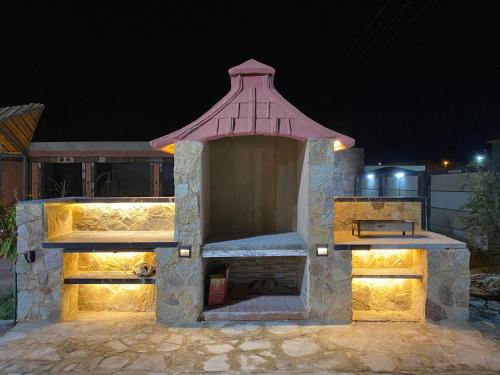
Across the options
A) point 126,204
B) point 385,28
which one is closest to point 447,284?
point 126,204

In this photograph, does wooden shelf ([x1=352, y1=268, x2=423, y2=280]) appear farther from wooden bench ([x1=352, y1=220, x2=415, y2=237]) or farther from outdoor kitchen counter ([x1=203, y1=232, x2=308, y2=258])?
outdoor kitchen counter ([x1=203, y1=232, x2=308, y2=258])

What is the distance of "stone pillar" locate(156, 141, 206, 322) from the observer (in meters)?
5.46

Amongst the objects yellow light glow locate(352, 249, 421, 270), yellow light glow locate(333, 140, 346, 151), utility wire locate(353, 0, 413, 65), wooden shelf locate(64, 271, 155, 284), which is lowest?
wooden shelf locate(64, 271, 155, 284)

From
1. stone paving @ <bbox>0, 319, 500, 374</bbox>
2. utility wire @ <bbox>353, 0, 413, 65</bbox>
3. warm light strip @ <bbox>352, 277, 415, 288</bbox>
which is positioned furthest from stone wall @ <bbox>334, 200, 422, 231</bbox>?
utility wire @ <bbox>353, 0, 413, 65</bbox>

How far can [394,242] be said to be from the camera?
5.61 m

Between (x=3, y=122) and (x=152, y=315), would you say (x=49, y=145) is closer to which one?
(x=3, y=122)

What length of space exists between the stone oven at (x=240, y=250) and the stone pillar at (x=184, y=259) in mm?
16

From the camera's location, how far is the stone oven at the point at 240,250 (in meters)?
5.47

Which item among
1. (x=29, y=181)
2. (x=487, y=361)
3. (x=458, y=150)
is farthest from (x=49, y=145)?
(x=458, y=150)

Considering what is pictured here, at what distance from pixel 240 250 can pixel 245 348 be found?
4.87ft

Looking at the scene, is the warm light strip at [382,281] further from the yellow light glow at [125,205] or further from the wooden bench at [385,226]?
the yellow light glow at [125,205]

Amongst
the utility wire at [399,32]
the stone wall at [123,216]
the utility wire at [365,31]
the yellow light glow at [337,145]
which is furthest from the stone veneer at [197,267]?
the utility wire at [365,31]

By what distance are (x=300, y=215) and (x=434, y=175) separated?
7.28 metres

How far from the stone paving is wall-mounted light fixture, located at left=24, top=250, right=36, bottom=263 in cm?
102
